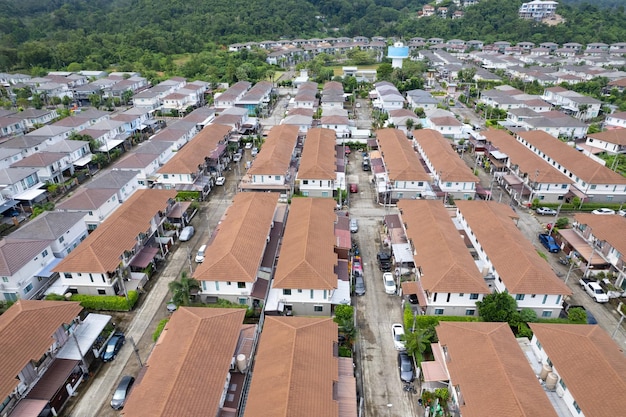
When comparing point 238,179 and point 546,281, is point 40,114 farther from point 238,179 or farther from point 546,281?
point 546,281

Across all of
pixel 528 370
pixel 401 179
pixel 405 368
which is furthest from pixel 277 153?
pixel 528 370

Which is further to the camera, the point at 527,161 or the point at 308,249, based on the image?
the point at 527,161

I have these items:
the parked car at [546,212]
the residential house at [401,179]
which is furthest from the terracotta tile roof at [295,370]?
the parked car at [546,212]

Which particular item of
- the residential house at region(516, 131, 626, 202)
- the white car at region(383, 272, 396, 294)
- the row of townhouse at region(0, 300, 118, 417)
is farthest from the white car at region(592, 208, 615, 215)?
the row of townhouse at region(0, 300, 118, 417)

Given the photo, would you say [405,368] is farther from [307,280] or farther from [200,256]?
[200,256]

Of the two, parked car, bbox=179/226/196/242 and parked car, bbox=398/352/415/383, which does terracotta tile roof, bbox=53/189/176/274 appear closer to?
parked car, bbox=179/226/196/242

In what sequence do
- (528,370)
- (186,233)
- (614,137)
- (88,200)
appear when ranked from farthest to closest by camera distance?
(614,137), (186,233), (88,200), (528,370)

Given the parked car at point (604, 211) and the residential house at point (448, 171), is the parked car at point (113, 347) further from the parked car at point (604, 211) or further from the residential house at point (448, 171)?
the parked car at point (604, 211)
